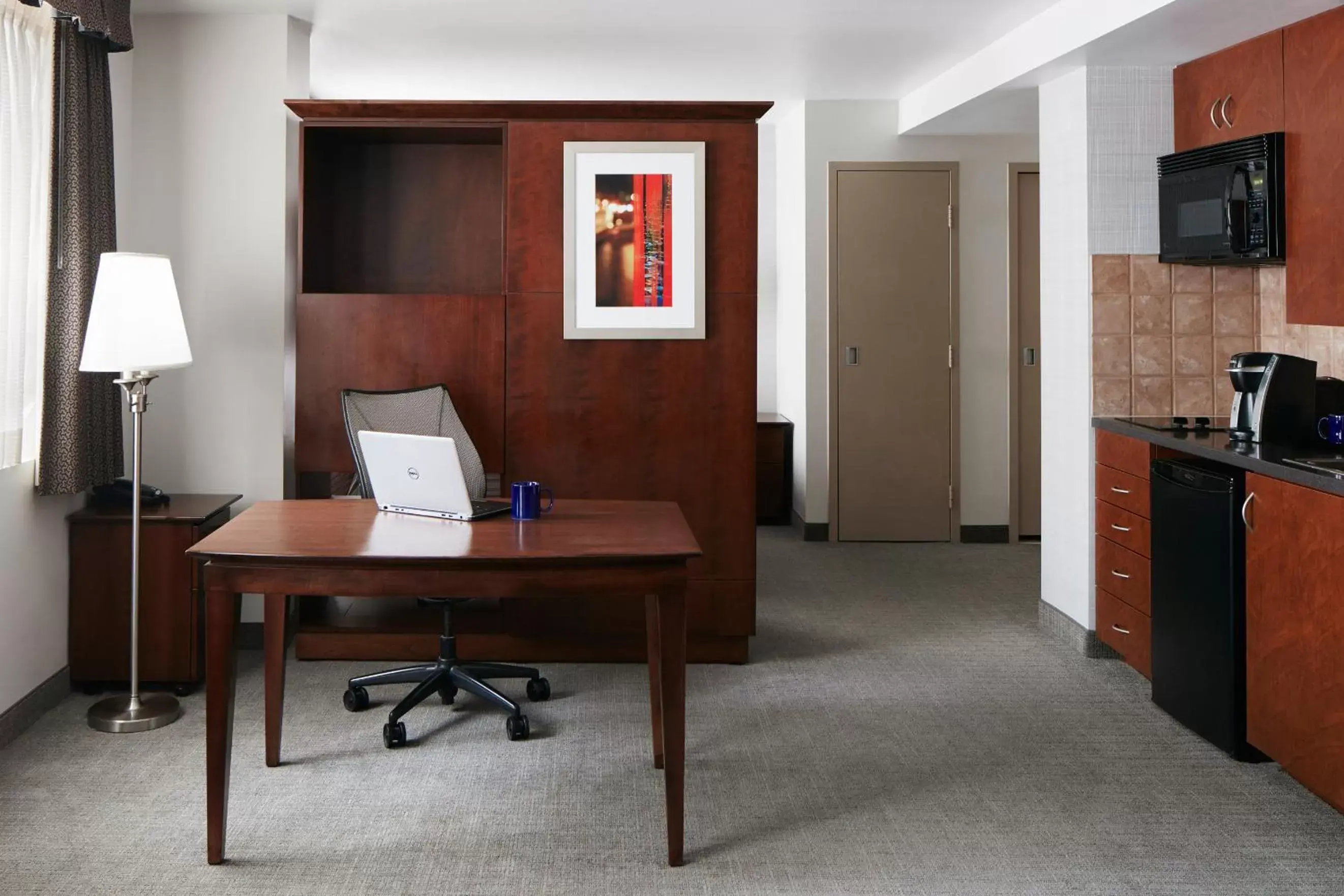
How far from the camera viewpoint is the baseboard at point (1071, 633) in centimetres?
449

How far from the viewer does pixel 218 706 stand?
2719mm

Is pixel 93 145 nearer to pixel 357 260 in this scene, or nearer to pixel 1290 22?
pixel 357 260

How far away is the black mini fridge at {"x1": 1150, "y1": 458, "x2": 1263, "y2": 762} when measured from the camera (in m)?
3.32

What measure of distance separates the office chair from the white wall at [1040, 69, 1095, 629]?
2191 millimetres

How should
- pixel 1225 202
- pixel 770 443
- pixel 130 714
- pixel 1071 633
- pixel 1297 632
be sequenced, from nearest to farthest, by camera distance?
pixel 1297 632
pixel 130 714
pixel 1225 202
pixel 1071 633
pixel 770 443

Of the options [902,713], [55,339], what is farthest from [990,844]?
[55,339]

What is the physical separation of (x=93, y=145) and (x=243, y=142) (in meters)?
0.71

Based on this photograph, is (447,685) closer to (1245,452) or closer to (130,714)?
(130,714)

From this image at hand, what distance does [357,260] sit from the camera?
489cm

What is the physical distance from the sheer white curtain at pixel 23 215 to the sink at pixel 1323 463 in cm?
379

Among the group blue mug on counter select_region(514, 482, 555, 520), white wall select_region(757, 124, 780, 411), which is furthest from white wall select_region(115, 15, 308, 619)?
white wall select_region(757, 124, 780, 411)

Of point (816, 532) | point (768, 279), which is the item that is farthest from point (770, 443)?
point (768, 279)

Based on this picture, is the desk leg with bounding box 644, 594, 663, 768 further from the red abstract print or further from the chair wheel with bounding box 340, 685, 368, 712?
the red abstract print

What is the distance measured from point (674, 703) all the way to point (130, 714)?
1996 mm
